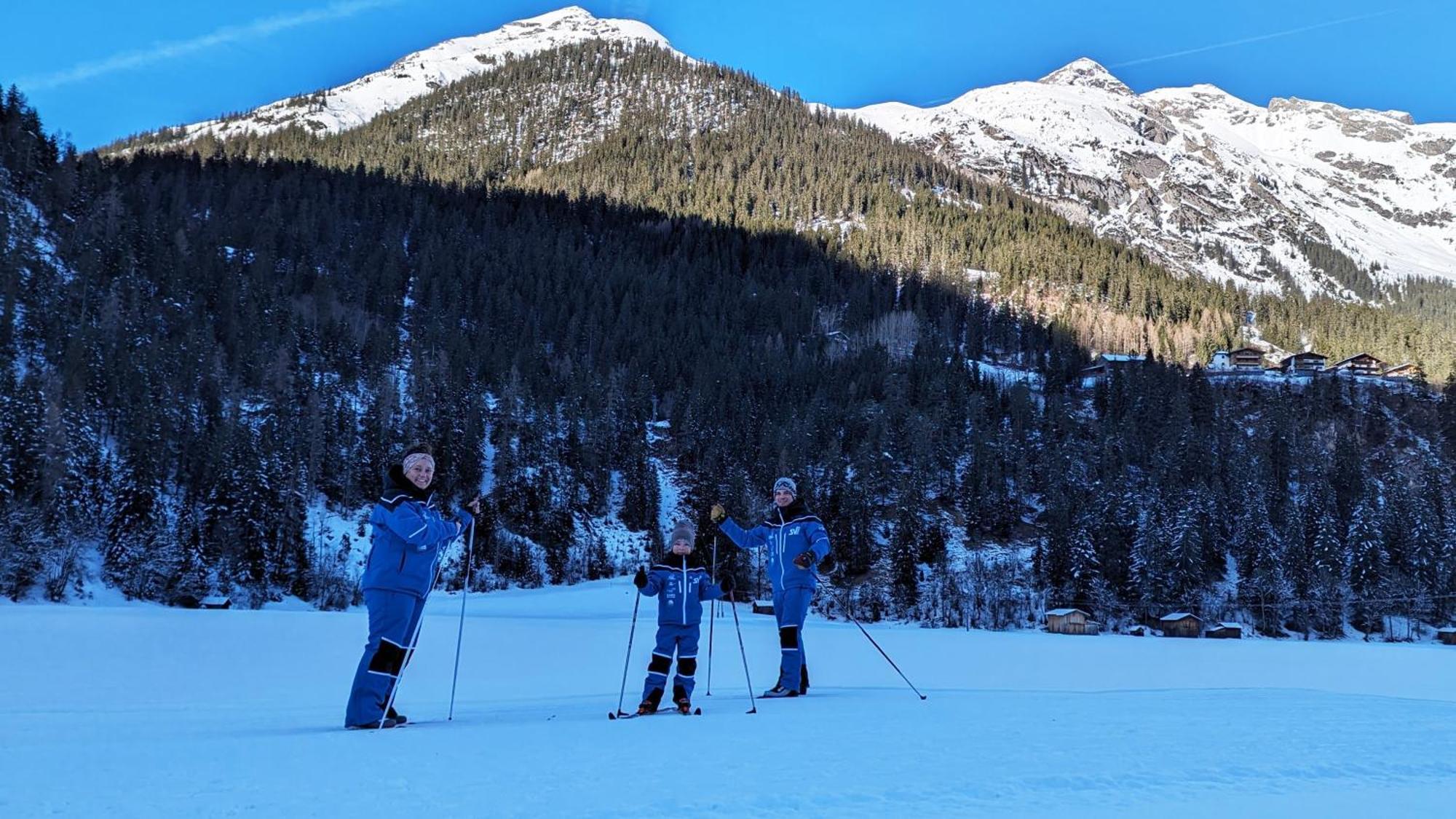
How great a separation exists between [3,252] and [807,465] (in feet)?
205

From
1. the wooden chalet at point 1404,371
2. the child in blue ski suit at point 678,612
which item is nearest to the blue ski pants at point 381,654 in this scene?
the child in blue ski suit at point 678,612

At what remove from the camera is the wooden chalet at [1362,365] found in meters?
96.4

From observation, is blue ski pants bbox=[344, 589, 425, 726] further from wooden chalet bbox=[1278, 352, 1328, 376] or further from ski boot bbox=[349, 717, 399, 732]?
wooden chalet bbox=[1278, 352, 1328, 376]

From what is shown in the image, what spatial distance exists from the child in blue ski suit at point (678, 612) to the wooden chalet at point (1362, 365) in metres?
113

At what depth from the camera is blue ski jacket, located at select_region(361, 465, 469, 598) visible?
17.6 feet

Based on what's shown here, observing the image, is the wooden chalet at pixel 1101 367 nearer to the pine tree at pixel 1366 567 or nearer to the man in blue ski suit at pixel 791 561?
the pine tree at pixel 1366 567

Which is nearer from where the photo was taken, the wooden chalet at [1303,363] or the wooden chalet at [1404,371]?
the wooden chalet at [1404,371]

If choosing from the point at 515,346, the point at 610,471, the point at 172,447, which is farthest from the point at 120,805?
the point at 515,346

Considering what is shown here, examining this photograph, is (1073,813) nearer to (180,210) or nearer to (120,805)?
(120,805)

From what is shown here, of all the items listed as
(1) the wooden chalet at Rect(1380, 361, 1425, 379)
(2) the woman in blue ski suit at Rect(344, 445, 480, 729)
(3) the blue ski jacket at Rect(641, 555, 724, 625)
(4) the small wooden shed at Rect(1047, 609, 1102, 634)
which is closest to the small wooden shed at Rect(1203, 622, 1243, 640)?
(4) the small wooden shed at Rect(1047, 609, 1102, 634)

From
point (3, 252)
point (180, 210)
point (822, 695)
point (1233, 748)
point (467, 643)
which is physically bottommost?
point (467, 643)

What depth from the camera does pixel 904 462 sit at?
7231 cm

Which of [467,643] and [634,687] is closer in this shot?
[634,687]

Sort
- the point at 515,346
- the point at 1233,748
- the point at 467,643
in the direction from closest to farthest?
the point at 1233,748 < the point at 467,643 < the point at 515,346
